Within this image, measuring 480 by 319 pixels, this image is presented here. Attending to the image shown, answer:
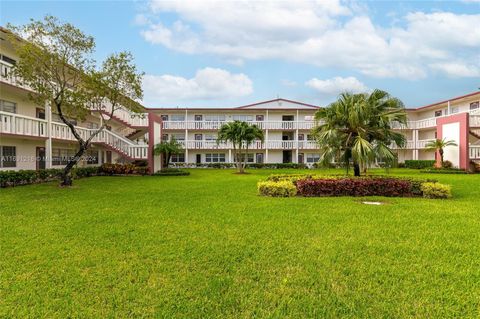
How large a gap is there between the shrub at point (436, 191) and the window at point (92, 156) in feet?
73.7

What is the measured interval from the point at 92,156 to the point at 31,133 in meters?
8.95

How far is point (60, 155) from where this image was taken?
20.9 m

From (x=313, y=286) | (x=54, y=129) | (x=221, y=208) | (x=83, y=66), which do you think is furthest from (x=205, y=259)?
(x=54, y=129)

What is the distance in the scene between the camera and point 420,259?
494 cm

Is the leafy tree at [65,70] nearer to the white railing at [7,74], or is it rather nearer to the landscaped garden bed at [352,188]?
the white railing at [7,74]

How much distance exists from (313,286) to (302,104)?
3647 centimetres

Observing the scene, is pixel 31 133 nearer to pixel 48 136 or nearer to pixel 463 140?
pixel 48 136

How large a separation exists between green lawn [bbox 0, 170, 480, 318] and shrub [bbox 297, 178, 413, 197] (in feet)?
9.36

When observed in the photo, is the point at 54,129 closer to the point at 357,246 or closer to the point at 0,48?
the point at 0,48

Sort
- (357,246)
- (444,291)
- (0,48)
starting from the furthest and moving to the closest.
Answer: (0,48)
(357,246)
(444,291)

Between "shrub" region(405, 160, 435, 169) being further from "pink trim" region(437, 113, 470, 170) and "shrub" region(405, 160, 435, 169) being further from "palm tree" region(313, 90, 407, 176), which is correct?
"palm tree" region(313, 90, 407, 176)

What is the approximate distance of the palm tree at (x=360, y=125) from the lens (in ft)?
39.2

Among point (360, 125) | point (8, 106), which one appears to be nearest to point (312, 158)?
point (360, 125)

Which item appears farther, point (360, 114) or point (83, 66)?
point (83, 66)
